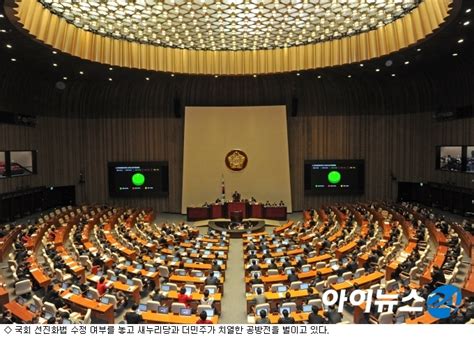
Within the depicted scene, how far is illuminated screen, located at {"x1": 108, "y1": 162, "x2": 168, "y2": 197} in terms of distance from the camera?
1050 inches

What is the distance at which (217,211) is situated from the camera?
24.9m

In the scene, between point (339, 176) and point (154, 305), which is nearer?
point (154, 305)

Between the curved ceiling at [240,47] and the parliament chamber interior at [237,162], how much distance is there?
0.30 feet

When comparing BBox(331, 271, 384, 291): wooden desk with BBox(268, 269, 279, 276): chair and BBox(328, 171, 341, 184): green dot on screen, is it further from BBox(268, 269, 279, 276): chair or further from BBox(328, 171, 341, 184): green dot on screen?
BBox(328, 171, 341, 184): green dot on screen

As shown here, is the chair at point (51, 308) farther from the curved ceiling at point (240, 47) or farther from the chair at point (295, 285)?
the curved ceiling at point (240, 47)

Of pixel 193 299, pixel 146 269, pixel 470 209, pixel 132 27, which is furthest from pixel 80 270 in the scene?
pixel 470 209

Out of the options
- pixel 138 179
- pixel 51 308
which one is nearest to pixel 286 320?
pixel 51 308

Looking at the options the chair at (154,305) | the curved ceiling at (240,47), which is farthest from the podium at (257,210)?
the chair at (154,305)

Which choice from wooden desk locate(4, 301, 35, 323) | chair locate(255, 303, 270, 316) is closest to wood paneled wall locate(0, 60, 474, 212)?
wooden desk locate(4, 301, 35, 323)

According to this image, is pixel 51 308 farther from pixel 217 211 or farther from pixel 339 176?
pixel 339 176

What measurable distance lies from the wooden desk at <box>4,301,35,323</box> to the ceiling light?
11369mm

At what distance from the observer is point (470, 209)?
20.8m

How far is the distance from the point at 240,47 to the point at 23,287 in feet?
56.5

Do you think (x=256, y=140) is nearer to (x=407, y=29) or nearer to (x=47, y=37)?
(x=407, y=29)
